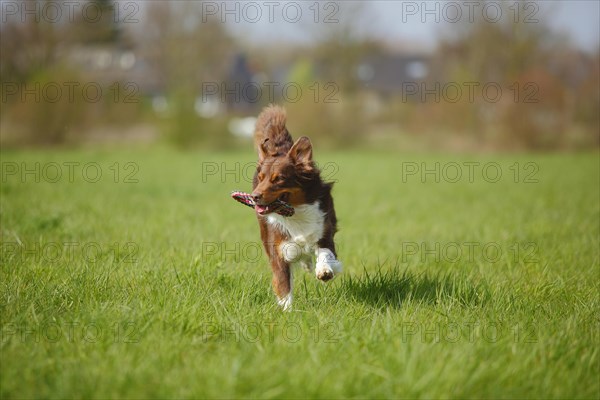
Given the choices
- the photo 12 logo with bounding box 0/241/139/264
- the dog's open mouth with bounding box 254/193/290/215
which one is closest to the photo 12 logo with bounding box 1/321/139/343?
the dog's open mouth with bounding box 254/193/290/215

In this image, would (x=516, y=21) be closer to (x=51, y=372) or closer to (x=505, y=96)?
(x=505, y=96)

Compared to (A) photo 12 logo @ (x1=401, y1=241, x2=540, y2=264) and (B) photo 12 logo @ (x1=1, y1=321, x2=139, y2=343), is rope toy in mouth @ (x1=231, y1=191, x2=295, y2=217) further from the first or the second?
(A) photo 12 logo @ (x1=401, y1=241, x2=540, y2=264)

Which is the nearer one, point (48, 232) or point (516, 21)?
point (48, 232)

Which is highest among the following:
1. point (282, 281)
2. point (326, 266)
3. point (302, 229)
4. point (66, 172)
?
point (302, 229)

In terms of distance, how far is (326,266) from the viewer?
370 centimetres

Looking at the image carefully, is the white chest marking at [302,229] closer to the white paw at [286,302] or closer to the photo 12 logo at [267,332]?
the white paw at [286,302]

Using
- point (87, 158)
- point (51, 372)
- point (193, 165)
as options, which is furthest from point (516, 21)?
point (51, 372)

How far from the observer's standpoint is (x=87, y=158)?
59.7ft

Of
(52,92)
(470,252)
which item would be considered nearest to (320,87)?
(52,92)

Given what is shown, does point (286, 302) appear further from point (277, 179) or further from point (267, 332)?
point (277, 179)

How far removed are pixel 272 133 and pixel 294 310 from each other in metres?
1.69

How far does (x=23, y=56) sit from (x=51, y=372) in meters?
34.0

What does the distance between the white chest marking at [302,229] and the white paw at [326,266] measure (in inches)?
5.3

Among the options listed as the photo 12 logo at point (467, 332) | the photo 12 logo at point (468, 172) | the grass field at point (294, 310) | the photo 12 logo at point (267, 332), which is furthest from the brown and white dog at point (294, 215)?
the photo 12 logo at point (468, 172)
